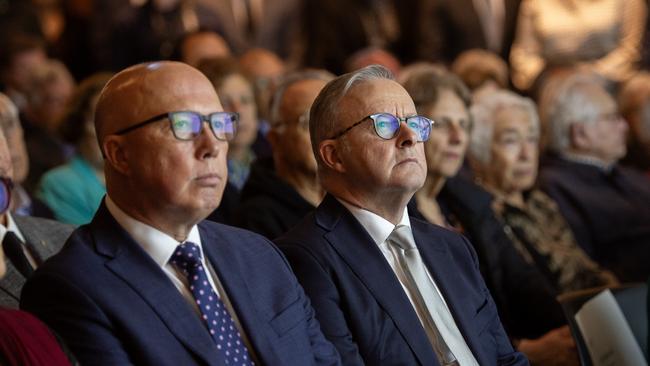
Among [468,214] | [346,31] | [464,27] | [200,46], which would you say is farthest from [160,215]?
[464,27]

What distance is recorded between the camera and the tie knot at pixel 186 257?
261cm

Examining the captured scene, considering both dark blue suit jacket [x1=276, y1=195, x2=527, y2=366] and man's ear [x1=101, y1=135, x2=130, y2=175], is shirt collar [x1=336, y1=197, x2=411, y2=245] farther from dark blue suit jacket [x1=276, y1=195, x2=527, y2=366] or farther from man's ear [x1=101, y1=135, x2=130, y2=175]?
man's ear [x1=101, y1=135, x2=130, y2=175]

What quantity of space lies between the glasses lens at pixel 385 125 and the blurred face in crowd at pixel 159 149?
0.56 metres

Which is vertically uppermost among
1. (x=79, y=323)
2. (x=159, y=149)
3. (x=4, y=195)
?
(x=159, y=149)

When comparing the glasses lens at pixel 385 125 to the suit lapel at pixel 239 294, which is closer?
the suit lapel at pixel 239 294

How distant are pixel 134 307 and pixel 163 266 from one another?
157 millimetres

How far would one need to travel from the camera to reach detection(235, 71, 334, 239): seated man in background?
384cm

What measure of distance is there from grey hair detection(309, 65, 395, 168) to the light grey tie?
0.99 feet

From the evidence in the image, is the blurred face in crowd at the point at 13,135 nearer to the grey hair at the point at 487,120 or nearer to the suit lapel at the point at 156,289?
the suit lapel at the point at 156,289

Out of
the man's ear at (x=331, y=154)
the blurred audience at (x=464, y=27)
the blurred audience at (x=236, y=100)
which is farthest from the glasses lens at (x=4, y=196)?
the blurred audience at (x=464, y=27)

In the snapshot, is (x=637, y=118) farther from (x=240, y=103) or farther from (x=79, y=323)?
(x=79, y=323)

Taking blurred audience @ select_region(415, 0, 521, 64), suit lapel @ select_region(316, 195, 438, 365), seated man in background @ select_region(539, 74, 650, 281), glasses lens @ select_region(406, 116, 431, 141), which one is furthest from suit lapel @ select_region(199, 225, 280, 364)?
blurred audience @ select_region(415, 0, 521, 64)

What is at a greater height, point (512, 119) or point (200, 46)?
point (200, 46)

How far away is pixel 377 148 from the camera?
122 inches
